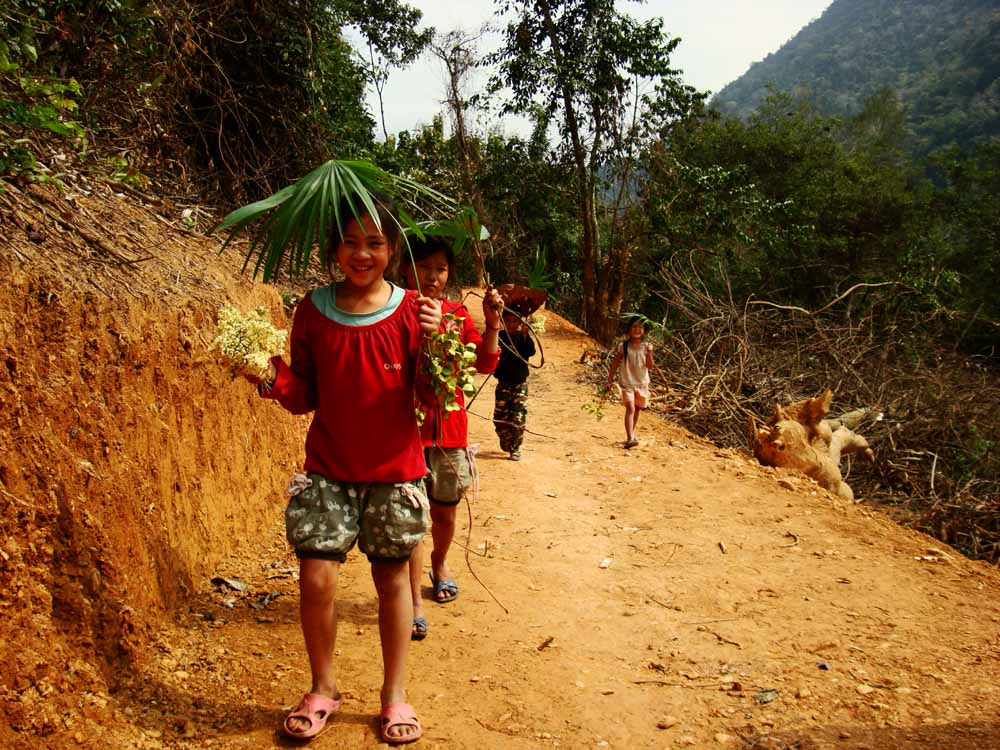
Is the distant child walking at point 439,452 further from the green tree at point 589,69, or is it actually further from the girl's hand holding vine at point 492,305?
the green tree at point 589,69

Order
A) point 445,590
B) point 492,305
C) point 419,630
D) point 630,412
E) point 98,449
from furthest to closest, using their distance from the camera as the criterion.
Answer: point 630,412, point 445,590, point 419,630, point 492,305, point 98,449

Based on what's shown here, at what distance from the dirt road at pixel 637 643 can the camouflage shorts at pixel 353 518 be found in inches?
25.8

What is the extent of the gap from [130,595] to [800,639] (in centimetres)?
314

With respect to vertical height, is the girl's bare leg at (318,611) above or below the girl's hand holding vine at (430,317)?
below

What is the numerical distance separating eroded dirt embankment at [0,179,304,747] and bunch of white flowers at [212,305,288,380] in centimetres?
73

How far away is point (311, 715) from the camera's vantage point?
242 centimetres

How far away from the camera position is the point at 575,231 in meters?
19.1

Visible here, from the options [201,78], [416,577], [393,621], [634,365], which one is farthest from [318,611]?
[634,365]

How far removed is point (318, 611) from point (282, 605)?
1220 millimetres

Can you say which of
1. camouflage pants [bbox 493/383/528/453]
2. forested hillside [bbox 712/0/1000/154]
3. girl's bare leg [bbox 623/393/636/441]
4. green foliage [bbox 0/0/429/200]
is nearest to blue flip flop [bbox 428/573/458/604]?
camouflage pants [bbox 493/383/528/453]

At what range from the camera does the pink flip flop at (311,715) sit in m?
2.39

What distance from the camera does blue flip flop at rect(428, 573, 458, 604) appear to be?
12.2ft

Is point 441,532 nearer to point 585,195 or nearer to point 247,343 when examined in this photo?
point 247,343

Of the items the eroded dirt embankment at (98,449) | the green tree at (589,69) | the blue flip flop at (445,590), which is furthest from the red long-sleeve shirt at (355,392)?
the green tree at (589,69)
